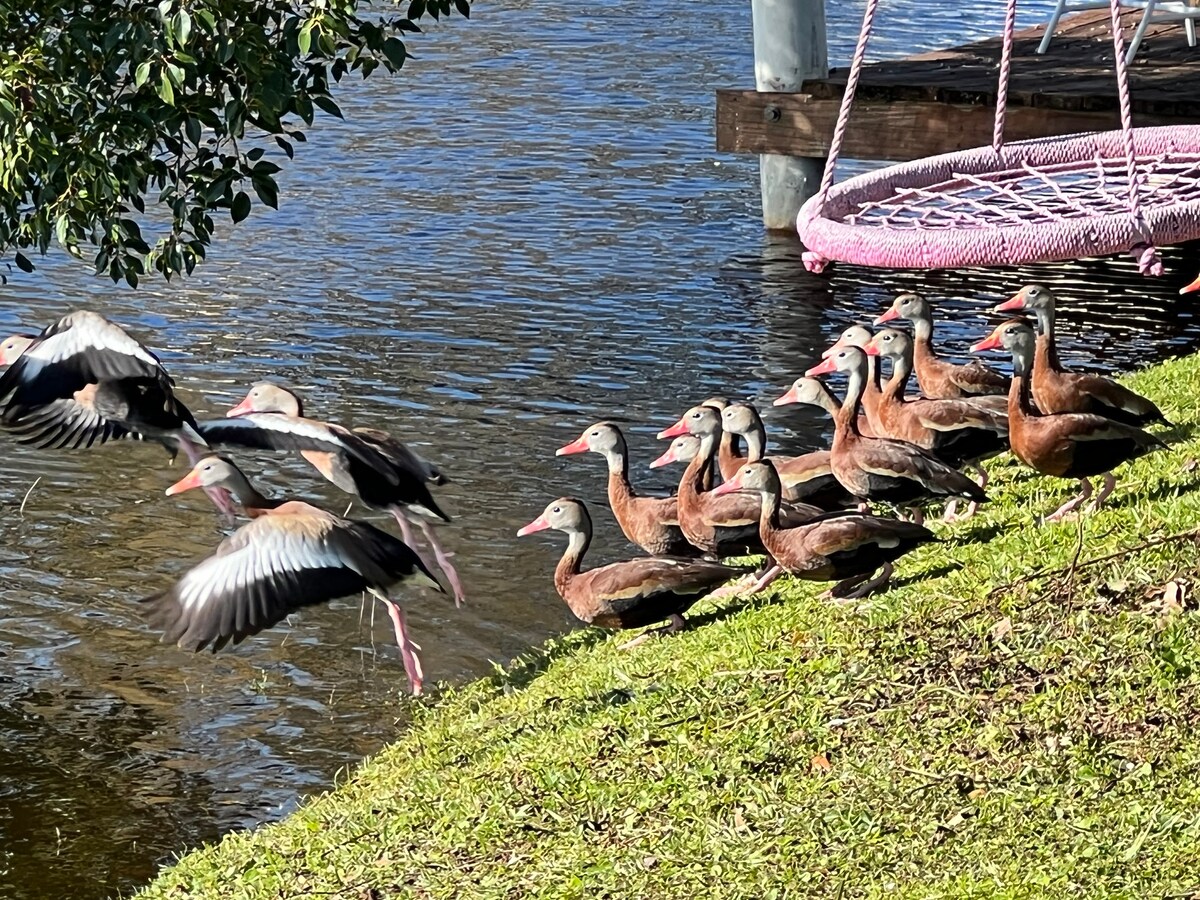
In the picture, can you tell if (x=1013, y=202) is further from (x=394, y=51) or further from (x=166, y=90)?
(x=166, y=90)

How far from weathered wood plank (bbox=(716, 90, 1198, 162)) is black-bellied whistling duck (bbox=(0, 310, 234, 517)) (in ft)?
25.6

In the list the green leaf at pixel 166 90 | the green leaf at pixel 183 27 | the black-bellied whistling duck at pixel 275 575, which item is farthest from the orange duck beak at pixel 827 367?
the green leaf at pixel 183 27

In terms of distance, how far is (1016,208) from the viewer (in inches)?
427

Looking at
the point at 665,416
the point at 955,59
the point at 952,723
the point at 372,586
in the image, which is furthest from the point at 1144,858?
the point at 955,59

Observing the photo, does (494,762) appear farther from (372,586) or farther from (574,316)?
(574,316)

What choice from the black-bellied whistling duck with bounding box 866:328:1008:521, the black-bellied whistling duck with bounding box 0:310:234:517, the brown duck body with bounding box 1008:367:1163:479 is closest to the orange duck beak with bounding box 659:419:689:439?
the black-bellied whistling duck with bounding box 866:328:1008:521

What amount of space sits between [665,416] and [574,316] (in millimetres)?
2662

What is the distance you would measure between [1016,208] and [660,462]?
3264mm

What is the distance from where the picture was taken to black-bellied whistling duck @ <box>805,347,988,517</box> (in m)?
7.31

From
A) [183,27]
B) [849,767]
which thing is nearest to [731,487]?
[849,767]

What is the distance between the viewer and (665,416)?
12.1 m

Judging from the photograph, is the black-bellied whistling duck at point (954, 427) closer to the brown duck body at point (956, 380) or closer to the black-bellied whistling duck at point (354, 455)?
the brown duck body at point (956, 380)

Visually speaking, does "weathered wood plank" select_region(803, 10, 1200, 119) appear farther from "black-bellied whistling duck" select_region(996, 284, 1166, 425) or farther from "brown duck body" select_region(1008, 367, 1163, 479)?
"brown duck body" select_region(1008, 367, 1163, 479)

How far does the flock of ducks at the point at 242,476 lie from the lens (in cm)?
623
